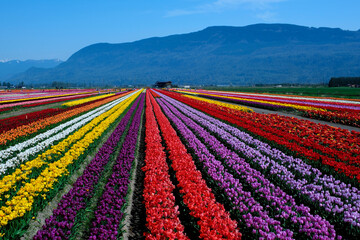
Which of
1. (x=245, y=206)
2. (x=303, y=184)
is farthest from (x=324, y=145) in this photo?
(x=245, y=206)

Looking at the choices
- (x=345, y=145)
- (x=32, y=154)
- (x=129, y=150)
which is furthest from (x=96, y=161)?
(x=345, y=145)

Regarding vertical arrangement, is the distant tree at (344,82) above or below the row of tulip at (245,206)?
above

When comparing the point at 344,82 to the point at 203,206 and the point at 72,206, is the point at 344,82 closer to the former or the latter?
the point at 203,206

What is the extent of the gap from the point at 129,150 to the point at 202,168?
11.7 ft

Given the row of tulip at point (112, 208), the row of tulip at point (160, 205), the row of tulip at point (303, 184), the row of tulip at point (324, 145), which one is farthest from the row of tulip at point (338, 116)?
the row of tulip at point (112, 208)

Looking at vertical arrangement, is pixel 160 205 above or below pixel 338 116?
below

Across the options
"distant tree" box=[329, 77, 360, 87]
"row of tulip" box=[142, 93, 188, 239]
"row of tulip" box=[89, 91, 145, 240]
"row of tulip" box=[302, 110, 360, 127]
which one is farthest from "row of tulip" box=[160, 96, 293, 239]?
"distant tree" box=[329, 77, 360, 87]

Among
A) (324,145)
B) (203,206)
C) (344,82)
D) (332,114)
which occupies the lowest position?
(324,145)

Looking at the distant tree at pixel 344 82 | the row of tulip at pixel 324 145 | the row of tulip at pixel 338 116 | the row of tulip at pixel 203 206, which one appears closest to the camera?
the row of tulip at pixel 203 206

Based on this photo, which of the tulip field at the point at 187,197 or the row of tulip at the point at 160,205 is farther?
the tulip field at the point at 187,197

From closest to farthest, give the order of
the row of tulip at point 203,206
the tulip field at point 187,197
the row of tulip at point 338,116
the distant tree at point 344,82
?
1. the row of tulip at point 203,206
2. the tulip field at point 187,197
3. the row of tulip at point 338,116
4. the distant tree at point 344,82

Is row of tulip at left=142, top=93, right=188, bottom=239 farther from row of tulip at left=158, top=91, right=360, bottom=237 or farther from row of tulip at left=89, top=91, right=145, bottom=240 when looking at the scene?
row of tulip at left=158, top=91, right=360, bottom=237

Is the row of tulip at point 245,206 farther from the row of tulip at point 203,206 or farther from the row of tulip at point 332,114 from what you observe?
the row of tulip at point 332,114

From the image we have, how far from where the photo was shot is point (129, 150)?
1099 cm
